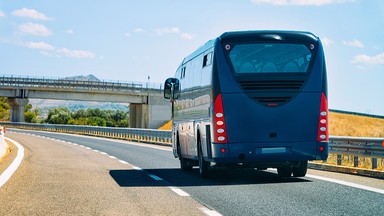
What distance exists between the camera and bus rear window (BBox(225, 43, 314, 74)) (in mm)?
13562

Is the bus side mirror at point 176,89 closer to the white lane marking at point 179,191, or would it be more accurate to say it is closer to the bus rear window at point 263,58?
the bus rear window at point 263,58

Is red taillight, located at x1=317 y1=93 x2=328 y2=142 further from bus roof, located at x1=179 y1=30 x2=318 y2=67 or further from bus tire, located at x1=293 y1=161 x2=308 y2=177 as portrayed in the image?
bus roof, located at x1=179 y1=30 x2=318 y2=67

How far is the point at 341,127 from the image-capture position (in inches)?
2539

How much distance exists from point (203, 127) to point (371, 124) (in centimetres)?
5541

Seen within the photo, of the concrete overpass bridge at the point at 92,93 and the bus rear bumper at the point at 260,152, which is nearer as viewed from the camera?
the bus rear bumper at the point at 260,152

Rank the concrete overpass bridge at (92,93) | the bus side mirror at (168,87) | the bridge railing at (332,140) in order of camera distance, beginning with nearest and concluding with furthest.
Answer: the bridge railing at (332,140)
the bus side mirror at (168,87)
the concrete overpass bridge at (92,93)

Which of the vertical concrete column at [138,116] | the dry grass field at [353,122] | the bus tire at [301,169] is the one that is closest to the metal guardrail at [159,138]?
the bus tire at [301,169]

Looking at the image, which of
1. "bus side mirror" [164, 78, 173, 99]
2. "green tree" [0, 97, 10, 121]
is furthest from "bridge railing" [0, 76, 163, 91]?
"green tree" [0, 97, 10, 121]

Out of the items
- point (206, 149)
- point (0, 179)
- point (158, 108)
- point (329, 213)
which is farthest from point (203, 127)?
point (158, 108)

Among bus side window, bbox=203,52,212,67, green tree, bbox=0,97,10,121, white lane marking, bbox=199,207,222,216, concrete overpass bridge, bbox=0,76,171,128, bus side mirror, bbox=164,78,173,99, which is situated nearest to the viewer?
white lane marking, bbox=199,207,222,216

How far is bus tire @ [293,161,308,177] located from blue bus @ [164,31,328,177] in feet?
2.09

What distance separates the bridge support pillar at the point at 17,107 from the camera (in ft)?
280

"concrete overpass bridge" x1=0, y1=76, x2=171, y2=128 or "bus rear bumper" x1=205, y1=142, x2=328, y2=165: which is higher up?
"concrete overpass bridge" x1=0, y1=76, x2=171, y2=128

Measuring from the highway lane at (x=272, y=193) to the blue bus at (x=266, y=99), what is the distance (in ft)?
2.15
